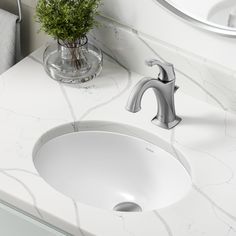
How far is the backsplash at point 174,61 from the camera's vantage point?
160 centimetres

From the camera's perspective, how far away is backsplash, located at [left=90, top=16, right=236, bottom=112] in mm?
1603

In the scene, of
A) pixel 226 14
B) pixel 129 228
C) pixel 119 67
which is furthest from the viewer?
pixel 119 67

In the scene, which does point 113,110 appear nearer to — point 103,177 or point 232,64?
point 103,177

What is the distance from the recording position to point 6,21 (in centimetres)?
189

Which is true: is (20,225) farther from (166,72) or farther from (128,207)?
(166,72)

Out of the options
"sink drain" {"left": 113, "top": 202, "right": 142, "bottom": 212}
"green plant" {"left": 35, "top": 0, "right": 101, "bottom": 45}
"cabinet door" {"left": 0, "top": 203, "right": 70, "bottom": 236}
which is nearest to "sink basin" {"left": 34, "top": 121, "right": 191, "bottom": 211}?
"sink drain" {"left": 113, "top": 202, "right": 142, "bottom": 212}

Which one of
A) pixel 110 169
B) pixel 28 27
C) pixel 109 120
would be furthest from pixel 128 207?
pixel 28 27

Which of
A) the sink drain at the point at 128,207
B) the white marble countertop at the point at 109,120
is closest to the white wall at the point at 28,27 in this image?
the white marble countertop at the point at 109,120

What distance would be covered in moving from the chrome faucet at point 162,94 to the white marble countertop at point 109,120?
3cm

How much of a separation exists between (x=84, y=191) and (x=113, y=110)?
22 centimetres

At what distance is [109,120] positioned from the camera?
5.29ft

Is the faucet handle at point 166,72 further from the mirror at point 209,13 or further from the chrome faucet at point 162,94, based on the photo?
the mirror at point 209,13

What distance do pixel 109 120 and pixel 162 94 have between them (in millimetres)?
158

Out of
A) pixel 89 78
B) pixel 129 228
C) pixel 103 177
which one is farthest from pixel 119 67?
pixel 129 228
